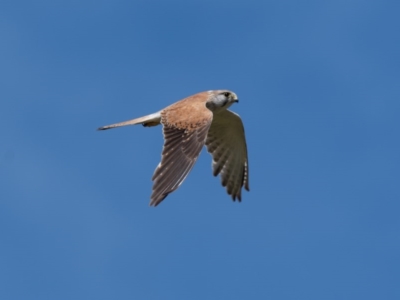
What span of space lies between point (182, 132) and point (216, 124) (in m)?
2.72

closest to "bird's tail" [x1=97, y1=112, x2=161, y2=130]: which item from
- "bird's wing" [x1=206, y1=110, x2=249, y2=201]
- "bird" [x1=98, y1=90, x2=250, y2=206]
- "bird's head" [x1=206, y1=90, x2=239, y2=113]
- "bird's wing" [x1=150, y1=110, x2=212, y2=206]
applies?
"bird" [x1=98, y1=90, x2=250, y2=206]

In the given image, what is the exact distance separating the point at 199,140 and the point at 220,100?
2.07m

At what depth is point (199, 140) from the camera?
12.1 m

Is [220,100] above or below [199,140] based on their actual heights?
above

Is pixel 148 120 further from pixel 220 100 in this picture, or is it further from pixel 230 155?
pixel 230 155

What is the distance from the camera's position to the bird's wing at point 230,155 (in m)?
15.1

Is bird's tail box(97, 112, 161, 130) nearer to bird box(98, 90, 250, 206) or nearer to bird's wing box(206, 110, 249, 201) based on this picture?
bird box(98, 90, 250, 206)

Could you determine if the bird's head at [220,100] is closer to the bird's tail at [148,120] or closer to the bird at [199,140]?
the bird at [199,140]

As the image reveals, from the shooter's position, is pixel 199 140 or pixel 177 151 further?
pixel 199 140

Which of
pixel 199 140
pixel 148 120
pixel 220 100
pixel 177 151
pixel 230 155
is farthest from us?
pixel 230 155

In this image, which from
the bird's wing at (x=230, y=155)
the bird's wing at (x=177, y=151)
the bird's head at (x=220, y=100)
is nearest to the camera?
the bird's wing at (x=177, y=151)

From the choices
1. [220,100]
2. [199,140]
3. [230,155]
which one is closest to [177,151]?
[199,140]

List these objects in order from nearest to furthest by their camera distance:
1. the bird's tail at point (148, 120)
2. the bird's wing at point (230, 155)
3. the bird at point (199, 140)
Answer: the bird at point (199, 140), the bird's tail at point (148, 120), the bird's wing at point (230, 155)

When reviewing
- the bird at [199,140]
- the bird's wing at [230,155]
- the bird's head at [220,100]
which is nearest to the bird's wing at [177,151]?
the bird at [199,140]
